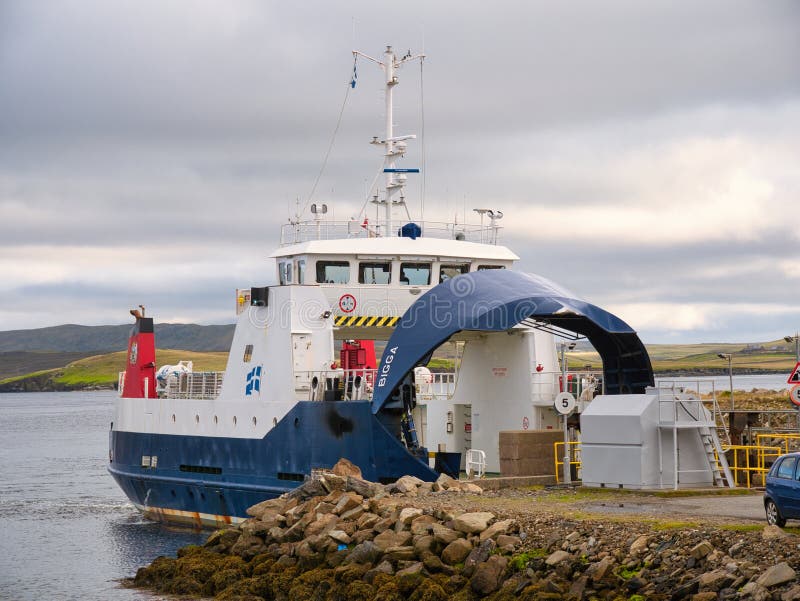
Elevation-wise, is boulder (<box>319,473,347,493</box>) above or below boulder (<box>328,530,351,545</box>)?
above

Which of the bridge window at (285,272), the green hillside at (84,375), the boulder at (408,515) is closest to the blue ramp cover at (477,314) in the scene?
the boulder at (408,515)

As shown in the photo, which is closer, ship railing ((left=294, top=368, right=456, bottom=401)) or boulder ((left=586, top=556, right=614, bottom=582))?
boulder ((left=586, top=556, right=614, bottom=582))

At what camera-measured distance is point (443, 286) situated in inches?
886

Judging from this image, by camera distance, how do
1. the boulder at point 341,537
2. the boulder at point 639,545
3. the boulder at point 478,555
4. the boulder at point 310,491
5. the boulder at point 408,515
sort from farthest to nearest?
the boulder at point 310,491 → the boulder at point 341,537 → the boulder at point 408,515 → the boulder at point 478,555 → the boulder at point 639,545

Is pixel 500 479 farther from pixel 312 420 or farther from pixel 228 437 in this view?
pixel 228 437

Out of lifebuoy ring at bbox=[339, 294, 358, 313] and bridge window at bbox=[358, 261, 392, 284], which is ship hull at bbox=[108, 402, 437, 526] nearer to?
lifebuoy ring at bbox=[339, 294, 358, 313]

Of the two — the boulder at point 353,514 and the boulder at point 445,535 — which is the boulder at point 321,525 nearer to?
the boulder at point 353,514

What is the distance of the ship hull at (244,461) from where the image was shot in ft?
72.1

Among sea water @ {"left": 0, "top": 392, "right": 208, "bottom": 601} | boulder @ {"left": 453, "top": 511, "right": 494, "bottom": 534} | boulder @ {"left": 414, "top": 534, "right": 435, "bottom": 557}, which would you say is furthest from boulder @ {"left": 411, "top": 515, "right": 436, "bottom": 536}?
sea water @ {"left": 0, "top": 392, "right": 208, "bottom": 601}

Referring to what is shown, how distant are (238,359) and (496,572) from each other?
12.1m

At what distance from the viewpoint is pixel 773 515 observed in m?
15.6

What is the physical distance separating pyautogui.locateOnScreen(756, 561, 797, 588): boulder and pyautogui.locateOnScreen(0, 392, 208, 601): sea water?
11.4 meters

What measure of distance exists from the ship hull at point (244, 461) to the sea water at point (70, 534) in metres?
0.93

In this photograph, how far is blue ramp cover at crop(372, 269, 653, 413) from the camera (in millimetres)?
21219
